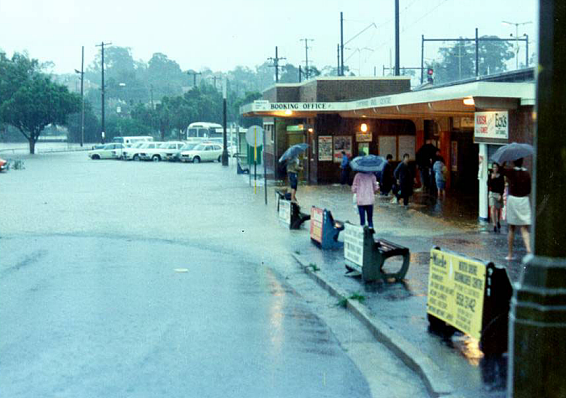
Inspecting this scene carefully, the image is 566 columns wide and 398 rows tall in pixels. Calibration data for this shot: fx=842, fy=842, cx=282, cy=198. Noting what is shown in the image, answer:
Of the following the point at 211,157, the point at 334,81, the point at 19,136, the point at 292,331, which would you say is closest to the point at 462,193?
the point at 334,81

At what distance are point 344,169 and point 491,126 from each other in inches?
601

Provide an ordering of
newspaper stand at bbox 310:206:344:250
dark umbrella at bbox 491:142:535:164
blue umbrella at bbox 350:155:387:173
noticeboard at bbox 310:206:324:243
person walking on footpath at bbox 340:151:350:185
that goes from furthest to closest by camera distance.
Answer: person walking on footpath at bbox 340:151:350:185 → blue umbrella at bbox 350:155:387:173 → noticeboard at bbox 310:206:324:243 → newspaper stand at bbox 310:206:344:250 → dark umbrella at bbox 491:142:535:164

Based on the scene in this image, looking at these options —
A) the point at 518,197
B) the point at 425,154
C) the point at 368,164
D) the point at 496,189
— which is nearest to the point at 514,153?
the point at 518,197

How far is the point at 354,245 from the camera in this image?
12953mm

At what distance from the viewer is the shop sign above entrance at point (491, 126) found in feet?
65.8

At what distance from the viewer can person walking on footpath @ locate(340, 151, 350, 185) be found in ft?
116

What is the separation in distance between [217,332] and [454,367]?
115 inches

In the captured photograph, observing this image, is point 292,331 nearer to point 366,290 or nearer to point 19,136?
point 366,290

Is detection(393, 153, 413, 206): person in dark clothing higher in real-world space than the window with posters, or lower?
lower

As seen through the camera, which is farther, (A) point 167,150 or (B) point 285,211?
(A) point 167,150

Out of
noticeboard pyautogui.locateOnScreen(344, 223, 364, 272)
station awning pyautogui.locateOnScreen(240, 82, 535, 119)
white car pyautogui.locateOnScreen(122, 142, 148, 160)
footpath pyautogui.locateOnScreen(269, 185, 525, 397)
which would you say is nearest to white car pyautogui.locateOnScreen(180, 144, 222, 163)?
white car pyautogui.locateOnScreen(122, 142, 148, 160)

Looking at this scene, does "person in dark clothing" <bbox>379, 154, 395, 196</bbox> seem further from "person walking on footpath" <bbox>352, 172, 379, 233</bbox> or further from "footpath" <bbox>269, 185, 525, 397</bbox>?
"person walking on footpath" <bbox>352, 172, 379, 233</bbox>

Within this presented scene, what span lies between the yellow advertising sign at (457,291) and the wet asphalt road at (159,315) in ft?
2.93

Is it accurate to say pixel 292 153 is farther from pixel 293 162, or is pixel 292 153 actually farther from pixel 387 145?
pixel 387 145
